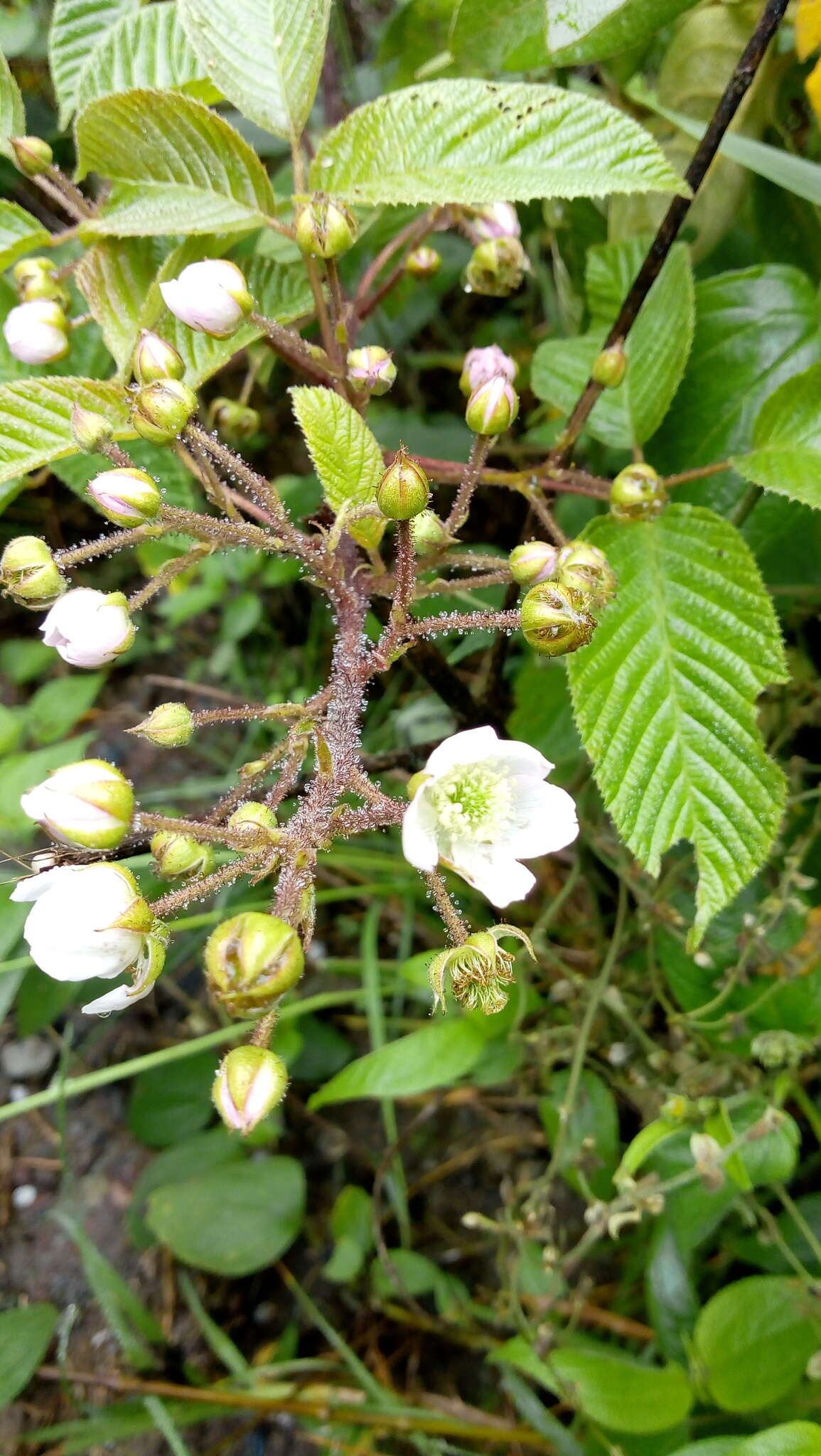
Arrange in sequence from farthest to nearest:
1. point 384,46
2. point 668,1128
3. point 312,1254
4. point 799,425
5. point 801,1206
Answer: point 312,1254
point 384,46
point 801,1206
point 668,1128
point 799,425

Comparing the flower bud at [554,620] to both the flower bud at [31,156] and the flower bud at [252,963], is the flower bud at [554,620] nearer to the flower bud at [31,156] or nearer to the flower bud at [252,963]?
the flower bud at [252,963]

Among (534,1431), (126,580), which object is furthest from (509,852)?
(126,580)

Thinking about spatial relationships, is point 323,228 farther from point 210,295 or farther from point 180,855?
point 180,855

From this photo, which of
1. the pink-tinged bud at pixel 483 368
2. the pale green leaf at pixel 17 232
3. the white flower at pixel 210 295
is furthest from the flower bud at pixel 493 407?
the pale green leaf at pixel 17 232

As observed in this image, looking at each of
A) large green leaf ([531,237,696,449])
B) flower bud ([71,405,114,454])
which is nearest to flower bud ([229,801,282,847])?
flower bud ([71,405,114,454])

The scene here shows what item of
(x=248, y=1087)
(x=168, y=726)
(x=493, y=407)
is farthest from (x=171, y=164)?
(x=248, y=1087)

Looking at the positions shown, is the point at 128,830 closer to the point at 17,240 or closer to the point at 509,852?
the point at 509,852
